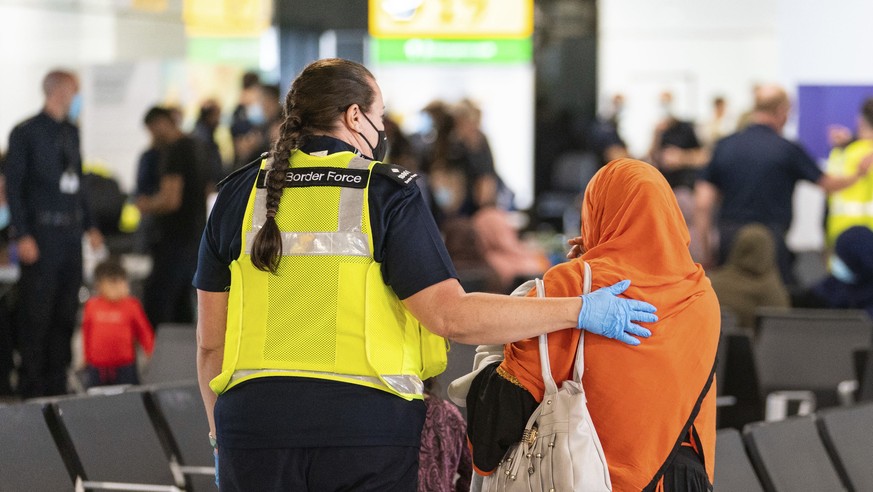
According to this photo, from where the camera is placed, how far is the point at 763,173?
25.1ft

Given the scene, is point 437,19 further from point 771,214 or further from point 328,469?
point 328,469

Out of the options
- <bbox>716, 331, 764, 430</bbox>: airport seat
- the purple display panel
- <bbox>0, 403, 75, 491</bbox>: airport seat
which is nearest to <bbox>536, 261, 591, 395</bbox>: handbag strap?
<bbox>0, 403, 75, 491</bbox>: airport seat

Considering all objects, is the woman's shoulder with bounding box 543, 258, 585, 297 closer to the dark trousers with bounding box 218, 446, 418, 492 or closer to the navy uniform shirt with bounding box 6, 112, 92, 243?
the dark trousers with bounding box 218, 446, 418, 492

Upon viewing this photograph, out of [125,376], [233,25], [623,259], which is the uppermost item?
[233,25]

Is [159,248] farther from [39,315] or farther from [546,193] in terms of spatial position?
[546,193]

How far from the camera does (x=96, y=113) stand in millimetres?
9547

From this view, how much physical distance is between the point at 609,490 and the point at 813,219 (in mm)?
9937

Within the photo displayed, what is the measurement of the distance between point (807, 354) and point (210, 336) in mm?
3844

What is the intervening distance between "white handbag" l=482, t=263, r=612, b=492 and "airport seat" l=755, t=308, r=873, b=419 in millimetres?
3501

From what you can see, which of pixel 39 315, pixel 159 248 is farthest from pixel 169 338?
pixel 159 248

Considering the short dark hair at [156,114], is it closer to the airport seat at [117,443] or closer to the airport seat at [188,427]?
the airport seat at [188,427]

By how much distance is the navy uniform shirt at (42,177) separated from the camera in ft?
20.3

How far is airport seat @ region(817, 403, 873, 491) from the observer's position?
3.50 meters

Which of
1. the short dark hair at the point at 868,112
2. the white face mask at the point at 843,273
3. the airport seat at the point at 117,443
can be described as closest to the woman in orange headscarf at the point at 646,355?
the airport seat at the point at 117,443
